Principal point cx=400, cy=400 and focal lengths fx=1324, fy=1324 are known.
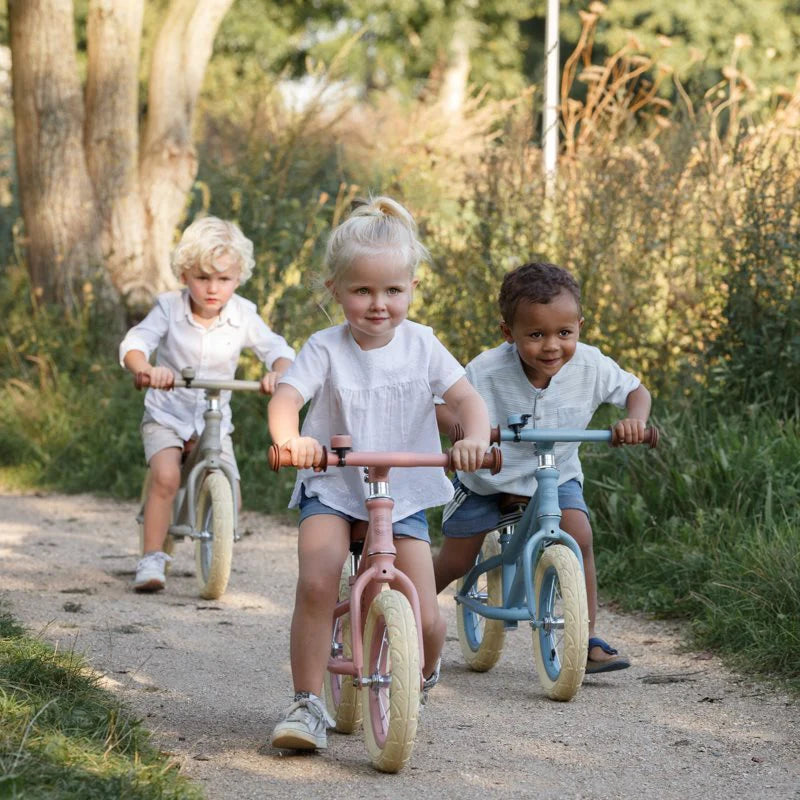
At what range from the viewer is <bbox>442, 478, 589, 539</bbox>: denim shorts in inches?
183

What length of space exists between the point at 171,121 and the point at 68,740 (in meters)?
8.60

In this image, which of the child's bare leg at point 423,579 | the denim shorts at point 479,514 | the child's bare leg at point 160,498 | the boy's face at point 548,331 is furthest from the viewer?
the child's bare leg at point 160,498

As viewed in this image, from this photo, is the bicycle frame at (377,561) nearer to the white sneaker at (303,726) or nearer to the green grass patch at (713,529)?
the white sneaker at (303,726)

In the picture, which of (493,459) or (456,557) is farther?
(456,557)

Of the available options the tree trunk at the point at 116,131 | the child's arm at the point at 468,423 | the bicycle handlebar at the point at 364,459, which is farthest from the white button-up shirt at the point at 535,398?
the tree trunk at the point at 116,131

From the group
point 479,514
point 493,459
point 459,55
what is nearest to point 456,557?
point 479,514

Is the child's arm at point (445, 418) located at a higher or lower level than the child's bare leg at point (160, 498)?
higher

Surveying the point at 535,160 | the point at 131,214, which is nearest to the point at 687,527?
the point at 535,160

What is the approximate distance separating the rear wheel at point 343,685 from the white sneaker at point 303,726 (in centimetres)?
19

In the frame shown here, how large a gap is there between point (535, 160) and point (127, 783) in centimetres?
589

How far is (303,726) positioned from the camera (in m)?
3.57

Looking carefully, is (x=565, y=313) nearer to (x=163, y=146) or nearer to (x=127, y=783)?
(x=127, y=783)

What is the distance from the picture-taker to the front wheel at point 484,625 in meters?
4.74

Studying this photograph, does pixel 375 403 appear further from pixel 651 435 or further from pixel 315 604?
pixel 651 435
